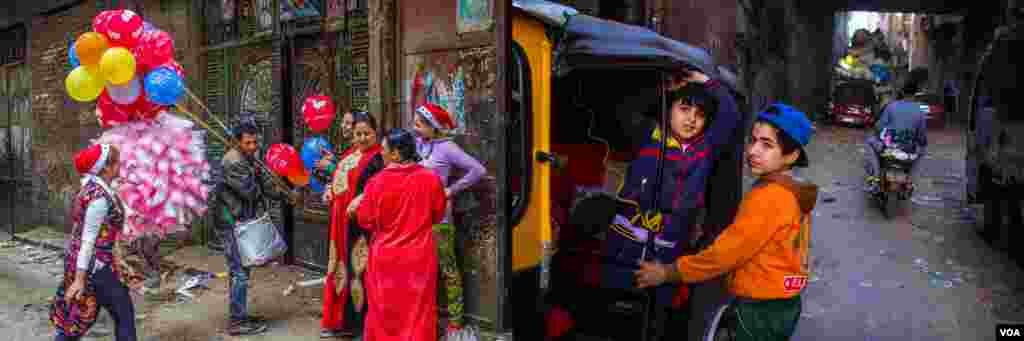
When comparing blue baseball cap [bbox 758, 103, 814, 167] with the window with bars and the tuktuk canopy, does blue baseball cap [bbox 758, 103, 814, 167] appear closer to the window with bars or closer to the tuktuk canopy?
the tuktuk canopy

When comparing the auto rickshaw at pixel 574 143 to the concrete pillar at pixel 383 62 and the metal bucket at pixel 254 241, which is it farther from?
the metal bucket at pixel 254 241

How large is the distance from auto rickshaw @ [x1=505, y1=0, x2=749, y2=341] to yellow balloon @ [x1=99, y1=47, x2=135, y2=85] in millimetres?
2490

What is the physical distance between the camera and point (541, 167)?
4.21 m

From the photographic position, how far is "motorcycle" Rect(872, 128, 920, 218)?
862cm

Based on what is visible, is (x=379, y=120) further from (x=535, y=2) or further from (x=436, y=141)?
(x=535, y=2)

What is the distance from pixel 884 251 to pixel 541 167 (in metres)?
4.76

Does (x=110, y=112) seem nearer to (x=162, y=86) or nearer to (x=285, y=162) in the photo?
(x=162, y=86)

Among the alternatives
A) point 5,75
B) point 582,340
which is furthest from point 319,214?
point 5,75

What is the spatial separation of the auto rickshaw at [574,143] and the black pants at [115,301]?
2.33 meters

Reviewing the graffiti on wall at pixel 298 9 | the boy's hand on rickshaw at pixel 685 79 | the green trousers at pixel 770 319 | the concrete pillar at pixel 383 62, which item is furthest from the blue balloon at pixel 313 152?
the green trousers at pixel 770 319

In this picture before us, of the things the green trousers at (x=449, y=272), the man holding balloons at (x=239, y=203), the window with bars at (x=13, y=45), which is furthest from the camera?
the window with bars at (x=13, y=45)

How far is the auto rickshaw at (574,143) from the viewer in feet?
13.9

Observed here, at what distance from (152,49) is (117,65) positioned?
0.41 metres

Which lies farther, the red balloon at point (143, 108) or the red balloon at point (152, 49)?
the red balloon at point (143, 108)
